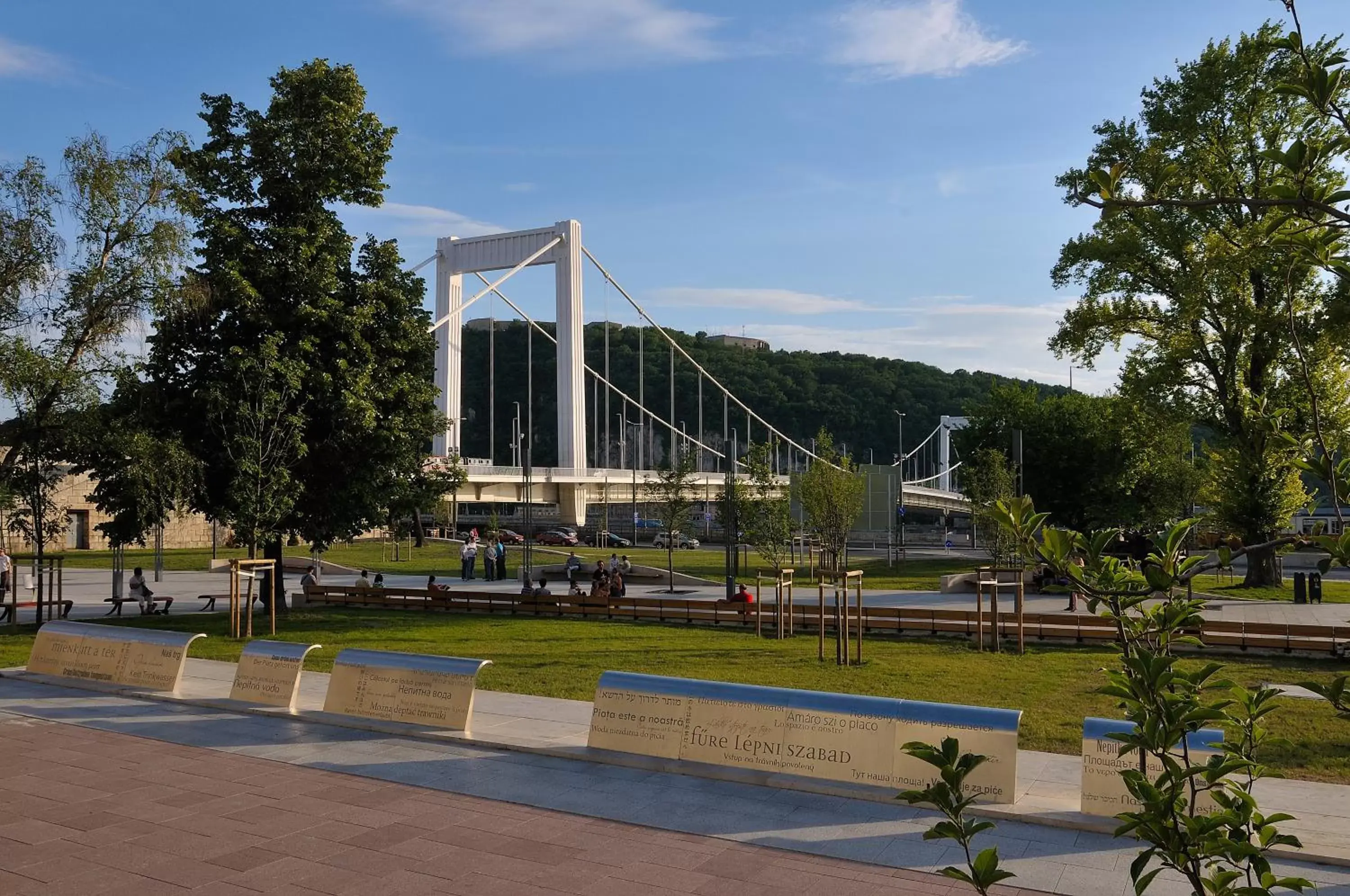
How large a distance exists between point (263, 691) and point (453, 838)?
5954 mm

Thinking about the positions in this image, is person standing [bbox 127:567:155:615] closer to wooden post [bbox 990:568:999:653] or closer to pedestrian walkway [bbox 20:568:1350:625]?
pedestrian walkway [bbox 20:568:1350:625]

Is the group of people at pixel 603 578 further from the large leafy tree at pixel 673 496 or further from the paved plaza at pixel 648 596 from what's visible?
the large leafy tree at pixel 673 496

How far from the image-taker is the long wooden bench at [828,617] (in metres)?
17.3

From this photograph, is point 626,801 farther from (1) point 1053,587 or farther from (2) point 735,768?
(1) point 1053,587

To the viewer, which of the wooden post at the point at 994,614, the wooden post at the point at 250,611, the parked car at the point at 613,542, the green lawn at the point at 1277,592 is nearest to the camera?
the wooden post at the point at 994,614

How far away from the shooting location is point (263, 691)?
1306cm

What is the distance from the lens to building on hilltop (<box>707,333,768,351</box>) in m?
136

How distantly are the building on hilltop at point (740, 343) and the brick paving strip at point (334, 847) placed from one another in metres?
119

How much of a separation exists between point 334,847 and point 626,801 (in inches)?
94.3

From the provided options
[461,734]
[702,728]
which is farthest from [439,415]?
[702,728]

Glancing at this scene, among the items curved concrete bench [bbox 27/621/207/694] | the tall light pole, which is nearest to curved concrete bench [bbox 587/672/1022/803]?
curved concrete bench [bbox 27/621/207/694]

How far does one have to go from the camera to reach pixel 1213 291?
98.9ft

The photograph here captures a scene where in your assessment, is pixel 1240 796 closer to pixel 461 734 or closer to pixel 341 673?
pixel 461 734

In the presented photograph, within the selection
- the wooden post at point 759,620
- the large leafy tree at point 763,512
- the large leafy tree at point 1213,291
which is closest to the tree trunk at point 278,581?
the wooden post at point 759,620
